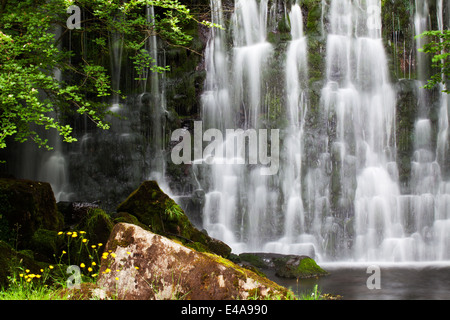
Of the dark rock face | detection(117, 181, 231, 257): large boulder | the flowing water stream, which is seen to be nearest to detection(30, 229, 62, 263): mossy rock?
detection(117, 181, 231, 257): large boulder

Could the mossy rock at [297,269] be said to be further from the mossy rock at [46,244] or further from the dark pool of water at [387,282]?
the mossy rock at [46,244]

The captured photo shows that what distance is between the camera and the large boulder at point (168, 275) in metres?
3.88

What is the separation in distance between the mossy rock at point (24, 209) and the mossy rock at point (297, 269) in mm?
4869

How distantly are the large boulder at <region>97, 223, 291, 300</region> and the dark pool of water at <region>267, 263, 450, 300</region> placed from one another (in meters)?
4.04

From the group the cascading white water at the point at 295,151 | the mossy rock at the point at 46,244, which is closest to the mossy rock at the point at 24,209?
the mossy rock at the point at 46,244

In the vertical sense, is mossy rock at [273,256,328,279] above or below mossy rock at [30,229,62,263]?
below

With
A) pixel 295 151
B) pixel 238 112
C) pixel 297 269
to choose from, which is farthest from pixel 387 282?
pixel 238 112

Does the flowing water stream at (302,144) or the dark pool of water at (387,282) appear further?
the flowing water stream at (302,144)

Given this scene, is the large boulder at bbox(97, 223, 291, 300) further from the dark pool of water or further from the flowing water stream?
the flowing water stream

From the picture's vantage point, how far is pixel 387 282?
9.34 meters

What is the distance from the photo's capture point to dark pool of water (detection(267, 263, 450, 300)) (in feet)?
26.7

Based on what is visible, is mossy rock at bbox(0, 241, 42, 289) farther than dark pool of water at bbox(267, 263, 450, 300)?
No

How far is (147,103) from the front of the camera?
48.2 feet

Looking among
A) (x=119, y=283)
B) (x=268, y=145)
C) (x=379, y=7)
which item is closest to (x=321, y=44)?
(x=379, y=7)
